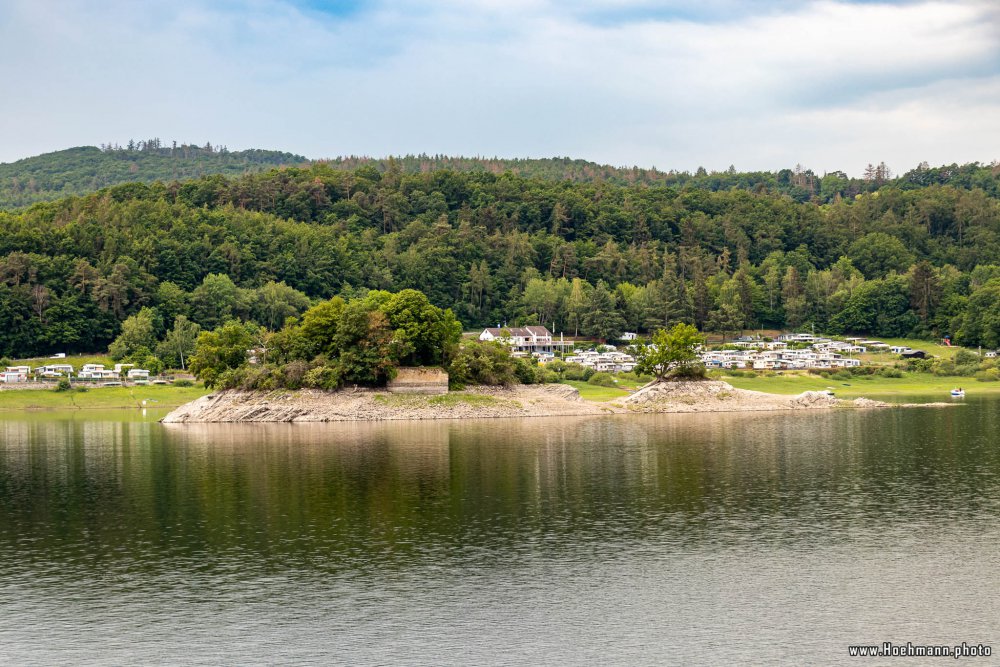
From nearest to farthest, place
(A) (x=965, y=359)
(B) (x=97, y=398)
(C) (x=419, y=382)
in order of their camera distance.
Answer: (C) (x=419, y=382) < (B) (x=97, y=398) < (A) (x=965, y=359)

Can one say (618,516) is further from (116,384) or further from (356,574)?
(116,384)

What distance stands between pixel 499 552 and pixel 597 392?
76.1 m

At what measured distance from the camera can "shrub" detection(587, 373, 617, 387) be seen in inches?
4840

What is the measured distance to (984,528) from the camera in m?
42.8

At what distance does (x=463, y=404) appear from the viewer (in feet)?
317

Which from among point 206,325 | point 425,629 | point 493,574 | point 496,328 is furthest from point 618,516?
point 496,328

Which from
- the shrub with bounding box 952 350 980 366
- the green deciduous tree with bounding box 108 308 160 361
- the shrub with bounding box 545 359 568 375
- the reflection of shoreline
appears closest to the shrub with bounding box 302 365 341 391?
the reflection of shoreline

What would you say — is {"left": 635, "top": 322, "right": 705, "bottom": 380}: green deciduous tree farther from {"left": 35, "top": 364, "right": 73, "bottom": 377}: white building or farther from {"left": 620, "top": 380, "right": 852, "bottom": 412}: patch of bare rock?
{"left": 35, "top": 364, "right": 73, "bottom": 377}: white building

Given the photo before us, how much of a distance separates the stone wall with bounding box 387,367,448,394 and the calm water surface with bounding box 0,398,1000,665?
25.2 metres

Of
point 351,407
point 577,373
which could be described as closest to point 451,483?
point 351,407

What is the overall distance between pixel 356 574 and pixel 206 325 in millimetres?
124062

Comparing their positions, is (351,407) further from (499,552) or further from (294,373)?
(499,552)

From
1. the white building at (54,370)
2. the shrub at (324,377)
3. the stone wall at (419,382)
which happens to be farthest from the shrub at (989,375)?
the white building at (54,370)

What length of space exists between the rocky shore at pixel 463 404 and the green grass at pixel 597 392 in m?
5.26
